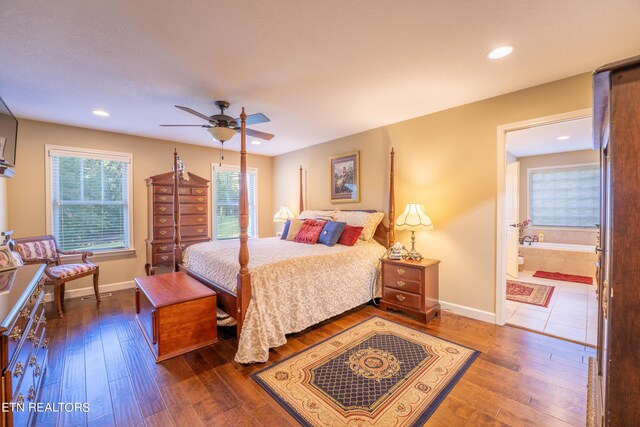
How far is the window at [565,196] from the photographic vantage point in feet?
18.0

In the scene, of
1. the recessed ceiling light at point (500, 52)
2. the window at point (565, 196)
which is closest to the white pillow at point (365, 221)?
the recessed ceiling light at point (500, 52)

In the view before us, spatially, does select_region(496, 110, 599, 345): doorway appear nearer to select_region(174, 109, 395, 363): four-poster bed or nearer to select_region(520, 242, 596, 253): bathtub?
select_region(520, 242, 596, 253): bathtub

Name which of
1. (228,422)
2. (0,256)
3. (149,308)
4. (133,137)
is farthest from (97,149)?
(228,422)

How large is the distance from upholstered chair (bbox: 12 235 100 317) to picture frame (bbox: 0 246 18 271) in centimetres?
133

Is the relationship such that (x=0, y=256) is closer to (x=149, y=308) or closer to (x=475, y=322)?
(x=149, y=308)

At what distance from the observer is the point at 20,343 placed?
1.40 meters

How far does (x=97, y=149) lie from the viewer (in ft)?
Result: 13.2

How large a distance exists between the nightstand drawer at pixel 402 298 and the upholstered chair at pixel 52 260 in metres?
3.75

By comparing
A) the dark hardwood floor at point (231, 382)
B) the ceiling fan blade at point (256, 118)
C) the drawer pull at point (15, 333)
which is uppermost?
the ceiling fan blade at point (256, 118)

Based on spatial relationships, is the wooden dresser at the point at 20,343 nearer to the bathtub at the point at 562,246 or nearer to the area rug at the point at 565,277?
the area rug at the point at 565,277

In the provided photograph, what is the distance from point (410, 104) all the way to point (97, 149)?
4445 millimetres

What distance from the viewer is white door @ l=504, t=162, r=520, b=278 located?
4.50 m

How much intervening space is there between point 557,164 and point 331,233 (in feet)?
18.1

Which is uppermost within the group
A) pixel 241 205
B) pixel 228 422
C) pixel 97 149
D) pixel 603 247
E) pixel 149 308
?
pixel 97 149
